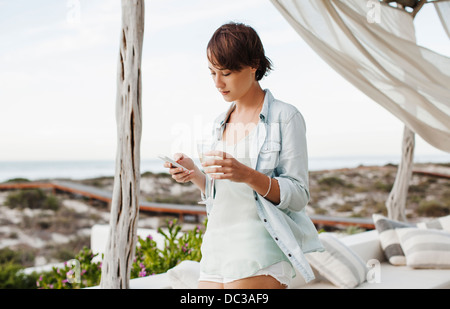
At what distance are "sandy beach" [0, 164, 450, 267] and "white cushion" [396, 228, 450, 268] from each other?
8.42 metres

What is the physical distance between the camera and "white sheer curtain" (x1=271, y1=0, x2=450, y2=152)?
2240 mm

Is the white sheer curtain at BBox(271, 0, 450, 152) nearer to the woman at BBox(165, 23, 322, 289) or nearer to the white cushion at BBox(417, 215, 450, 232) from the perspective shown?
the woman at BBox(165, 23, 322, 289)

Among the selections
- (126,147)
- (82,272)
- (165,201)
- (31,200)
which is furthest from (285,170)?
(31,200)

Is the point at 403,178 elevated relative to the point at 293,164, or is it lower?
lower

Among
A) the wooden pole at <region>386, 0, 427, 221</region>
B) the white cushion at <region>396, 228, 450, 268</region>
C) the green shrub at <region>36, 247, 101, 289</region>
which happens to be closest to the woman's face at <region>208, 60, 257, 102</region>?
the green shrub at <region>36, 247, 101, 289</region>

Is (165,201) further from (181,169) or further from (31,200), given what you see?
(181,169)

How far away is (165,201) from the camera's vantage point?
15719 millimetres

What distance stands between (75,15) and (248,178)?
3.62ft

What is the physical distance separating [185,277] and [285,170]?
1245mm

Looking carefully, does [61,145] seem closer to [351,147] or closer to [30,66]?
[30,66]

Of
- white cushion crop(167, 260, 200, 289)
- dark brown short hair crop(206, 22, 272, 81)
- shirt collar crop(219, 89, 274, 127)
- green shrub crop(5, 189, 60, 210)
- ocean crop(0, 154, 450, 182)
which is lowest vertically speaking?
green shrub crop(5, 189, 60, 210)

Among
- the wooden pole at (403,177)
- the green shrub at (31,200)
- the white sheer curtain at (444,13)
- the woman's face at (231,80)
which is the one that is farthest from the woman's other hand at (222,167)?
the green shrub at (31,200)

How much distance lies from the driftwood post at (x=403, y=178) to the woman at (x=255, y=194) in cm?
282

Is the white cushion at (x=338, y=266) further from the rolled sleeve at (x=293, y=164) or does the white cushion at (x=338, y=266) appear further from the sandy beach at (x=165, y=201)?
the sandy beach at (x=165, y=201)
